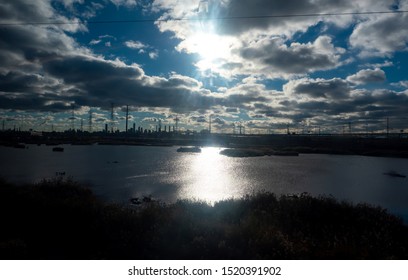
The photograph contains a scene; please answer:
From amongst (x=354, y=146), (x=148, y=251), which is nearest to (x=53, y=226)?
(x=148, y=251)

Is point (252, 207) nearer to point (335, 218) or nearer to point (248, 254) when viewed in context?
point (335, 218)

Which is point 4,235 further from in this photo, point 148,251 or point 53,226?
point 148,251
